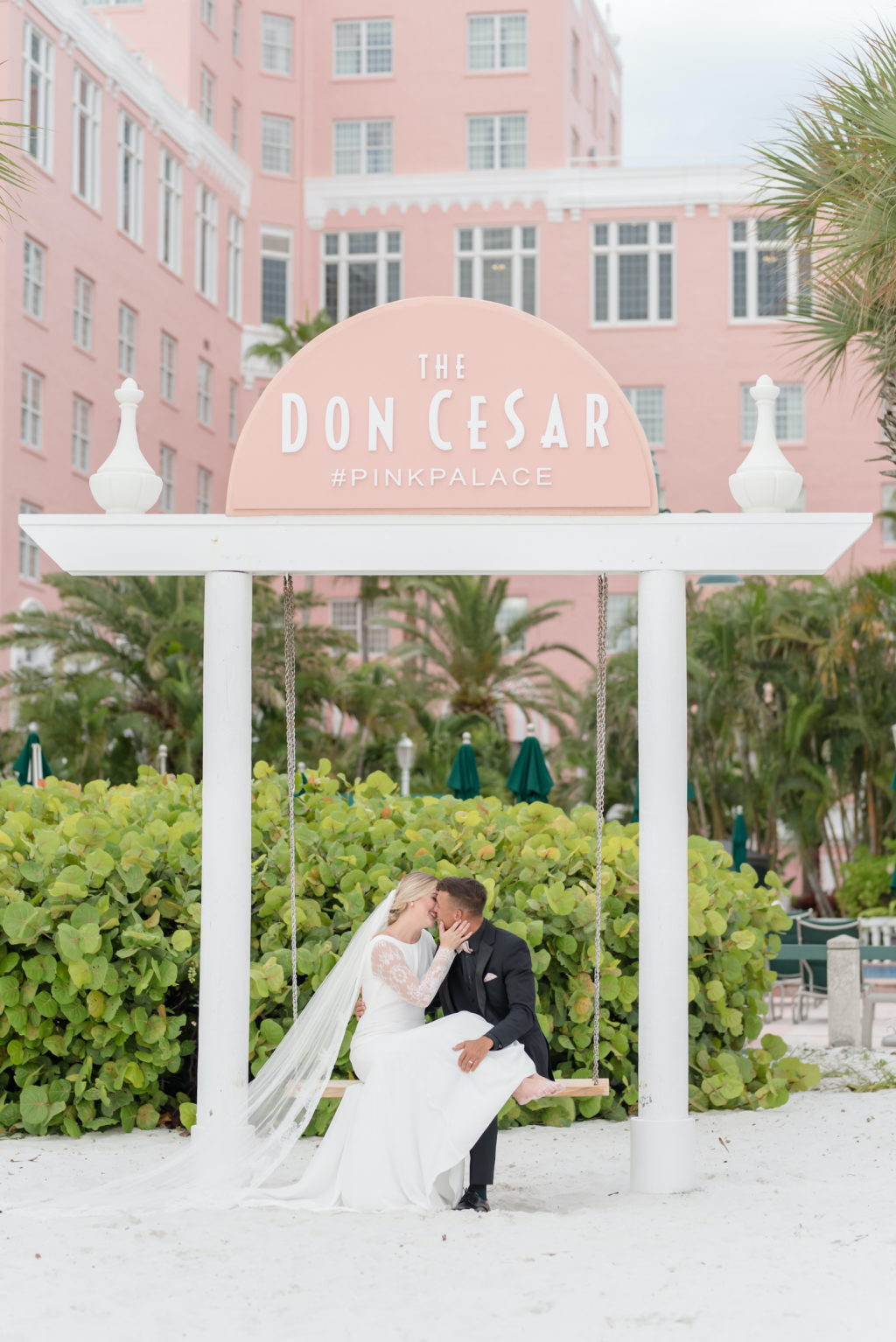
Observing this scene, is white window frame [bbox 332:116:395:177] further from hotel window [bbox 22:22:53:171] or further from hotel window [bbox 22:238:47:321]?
hotel window [bbox 22:238:47:321]

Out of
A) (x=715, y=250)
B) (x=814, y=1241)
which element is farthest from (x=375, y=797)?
(x=715, y=250)

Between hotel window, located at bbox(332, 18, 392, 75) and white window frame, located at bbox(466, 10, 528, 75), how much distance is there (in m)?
2.32

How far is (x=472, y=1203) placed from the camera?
6348 millimetres

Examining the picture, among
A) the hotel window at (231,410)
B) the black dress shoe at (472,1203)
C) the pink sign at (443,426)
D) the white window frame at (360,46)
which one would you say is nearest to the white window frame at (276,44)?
the white window frame at (360,46)

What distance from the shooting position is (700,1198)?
6.53m

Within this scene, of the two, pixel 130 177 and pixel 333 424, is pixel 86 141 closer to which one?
pixel 130 177

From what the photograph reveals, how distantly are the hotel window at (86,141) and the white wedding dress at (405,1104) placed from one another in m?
28.3

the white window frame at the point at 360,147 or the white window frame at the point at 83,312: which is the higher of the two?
the white window frame at the point at 360,147

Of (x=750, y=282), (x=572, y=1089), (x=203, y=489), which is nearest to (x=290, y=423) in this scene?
(x=572, y=1089)

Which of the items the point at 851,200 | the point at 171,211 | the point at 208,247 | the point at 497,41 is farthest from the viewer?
the point at 497,41

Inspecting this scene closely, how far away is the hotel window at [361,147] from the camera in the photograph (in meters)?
43.9

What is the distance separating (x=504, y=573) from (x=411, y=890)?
143 cm

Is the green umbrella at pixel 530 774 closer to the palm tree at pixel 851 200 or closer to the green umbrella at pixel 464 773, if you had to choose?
the green umbrella at pixel 464 773

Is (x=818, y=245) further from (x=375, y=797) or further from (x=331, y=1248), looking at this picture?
(x=331, y=1248)
